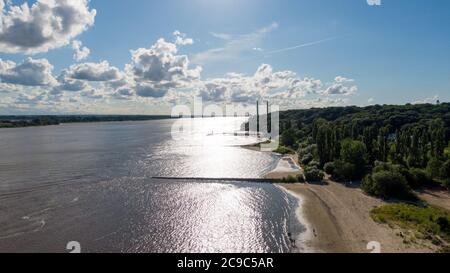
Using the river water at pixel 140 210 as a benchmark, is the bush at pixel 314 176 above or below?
above

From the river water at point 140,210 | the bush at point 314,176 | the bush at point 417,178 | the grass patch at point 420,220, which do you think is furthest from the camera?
the bush at point 314,176

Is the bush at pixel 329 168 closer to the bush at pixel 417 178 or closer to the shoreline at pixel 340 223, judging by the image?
the shoreline at pixel 340 223

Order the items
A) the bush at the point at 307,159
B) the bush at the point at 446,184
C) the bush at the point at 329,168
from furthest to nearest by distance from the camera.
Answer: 1. the bush at the point at 307,159
2. the bush at the point at 329,168
3. the bush at the point at 446,184

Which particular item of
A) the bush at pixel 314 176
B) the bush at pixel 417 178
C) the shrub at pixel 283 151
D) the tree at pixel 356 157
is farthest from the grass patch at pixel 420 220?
the shrub at pixel 283 151

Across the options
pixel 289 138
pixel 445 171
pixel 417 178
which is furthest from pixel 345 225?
pixel 289 138

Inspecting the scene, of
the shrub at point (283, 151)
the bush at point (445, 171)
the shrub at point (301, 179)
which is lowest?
the shrub at point (301, 179)

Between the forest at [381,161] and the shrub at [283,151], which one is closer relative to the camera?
the forest at [381,161]

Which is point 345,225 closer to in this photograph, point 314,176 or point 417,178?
point 314,176
